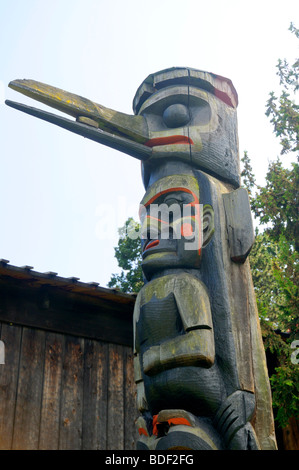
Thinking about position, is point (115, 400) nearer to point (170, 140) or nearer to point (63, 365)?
point (63, 365)

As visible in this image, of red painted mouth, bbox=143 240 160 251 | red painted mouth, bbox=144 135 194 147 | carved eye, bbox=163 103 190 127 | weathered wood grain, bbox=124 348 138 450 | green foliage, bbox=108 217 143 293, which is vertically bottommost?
weathered wood grain, bbox=124 348 138 450

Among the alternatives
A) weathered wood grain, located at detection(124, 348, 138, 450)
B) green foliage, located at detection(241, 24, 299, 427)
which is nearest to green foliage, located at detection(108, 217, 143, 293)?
green foliage, located at detection(241, 24, 299, 427)

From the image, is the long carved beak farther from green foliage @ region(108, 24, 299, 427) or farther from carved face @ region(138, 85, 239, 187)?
green foliage @ region(108, 24, 299, 427)

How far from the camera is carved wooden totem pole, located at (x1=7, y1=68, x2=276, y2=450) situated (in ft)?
13.5

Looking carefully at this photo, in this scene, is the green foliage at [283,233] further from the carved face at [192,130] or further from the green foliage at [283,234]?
the carved face at [192,130]

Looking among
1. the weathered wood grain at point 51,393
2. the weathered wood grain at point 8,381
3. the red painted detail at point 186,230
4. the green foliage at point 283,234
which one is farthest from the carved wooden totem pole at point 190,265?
the green foliage at point 283,234

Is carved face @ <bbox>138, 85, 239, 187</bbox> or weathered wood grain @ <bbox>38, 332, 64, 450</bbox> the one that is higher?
carved face @ <bbox>138, 85, 239, 187</bbox>

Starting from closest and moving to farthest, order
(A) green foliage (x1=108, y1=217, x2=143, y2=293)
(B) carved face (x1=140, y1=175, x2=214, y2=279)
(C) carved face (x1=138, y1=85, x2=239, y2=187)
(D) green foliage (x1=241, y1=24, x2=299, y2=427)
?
(B) carved face (x1=140, y1=175, x2=214, y2=279) < (C) carved face (x1=138, y1=85, x2=239, y2=187) < (D) green foliage (x1=241, y1=24, x2=299, y2=427) < (A) green foliage (x1=108, y1=217, x2=143, y2=293)

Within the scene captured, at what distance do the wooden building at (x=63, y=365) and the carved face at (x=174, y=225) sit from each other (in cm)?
120
